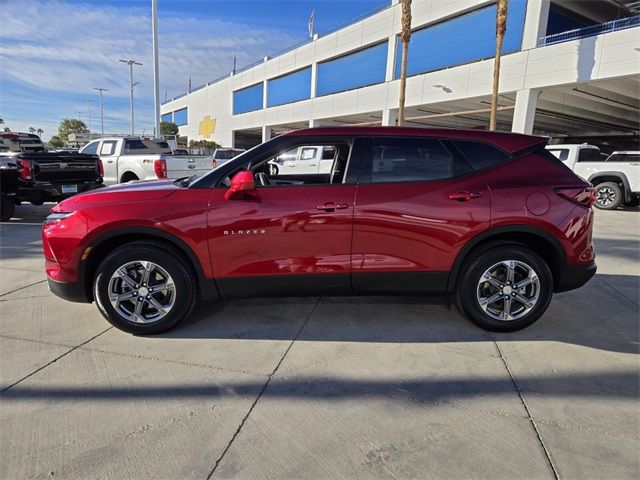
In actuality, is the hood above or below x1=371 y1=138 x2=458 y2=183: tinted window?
below

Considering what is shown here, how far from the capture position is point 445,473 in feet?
6.61

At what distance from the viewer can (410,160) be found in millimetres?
3438

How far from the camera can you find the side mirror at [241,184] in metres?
3.12

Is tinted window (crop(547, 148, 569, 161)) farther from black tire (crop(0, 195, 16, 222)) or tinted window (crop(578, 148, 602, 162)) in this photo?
black tire (crop(0, 195, 16, 222))

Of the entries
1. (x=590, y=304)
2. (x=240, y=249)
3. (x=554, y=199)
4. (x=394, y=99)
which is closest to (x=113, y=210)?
(x=240, y=249)

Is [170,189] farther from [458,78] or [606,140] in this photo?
[606,140]

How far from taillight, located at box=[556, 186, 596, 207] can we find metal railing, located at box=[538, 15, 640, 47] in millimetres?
17626

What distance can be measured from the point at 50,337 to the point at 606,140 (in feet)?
167

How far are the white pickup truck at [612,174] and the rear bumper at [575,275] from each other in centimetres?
1001

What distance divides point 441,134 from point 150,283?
2.81 m

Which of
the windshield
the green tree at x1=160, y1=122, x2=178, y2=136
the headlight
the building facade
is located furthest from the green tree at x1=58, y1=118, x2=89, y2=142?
the headlight

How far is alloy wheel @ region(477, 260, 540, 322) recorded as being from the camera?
11.3 feet

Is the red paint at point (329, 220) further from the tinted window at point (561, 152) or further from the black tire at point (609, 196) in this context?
the tinted window at point (561, 152)

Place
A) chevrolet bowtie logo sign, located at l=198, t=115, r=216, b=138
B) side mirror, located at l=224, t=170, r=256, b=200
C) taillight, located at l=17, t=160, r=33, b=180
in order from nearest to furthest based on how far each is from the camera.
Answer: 1. side mirror, located at l=224, t=170, r=256, b=200
2. taillight, located at l=17, t=160, r=33, b=180
3. chevrolet bowtie logo sign, located at l=198, t=115, r=216, b=138
